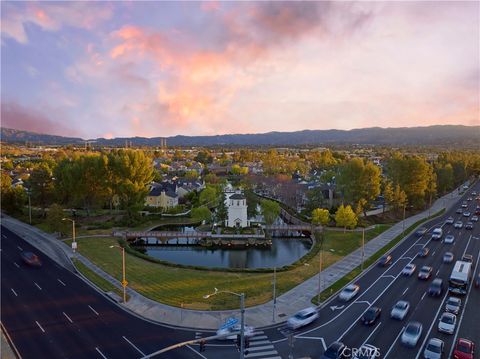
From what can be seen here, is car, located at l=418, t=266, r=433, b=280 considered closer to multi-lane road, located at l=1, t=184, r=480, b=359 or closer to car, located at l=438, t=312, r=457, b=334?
multi-lane road, located at l=1, t=184, r=480, b=359

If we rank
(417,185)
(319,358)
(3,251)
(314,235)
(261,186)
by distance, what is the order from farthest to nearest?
(261,186) < (417,185) < (314,235) < (3,251) < (319,358)

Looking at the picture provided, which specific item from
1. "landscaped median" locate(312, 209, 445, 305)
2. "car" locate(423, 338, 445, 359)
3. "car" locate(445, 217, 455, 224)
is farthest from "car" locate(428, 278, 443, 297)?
"car" locate(445, 217, 455, 224)

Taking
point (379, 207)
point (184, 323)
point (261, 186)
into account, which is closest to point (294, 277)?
point (184, 323)

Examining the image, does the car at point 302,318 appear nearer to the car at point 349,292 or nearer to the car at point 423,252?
the car at point 349,292

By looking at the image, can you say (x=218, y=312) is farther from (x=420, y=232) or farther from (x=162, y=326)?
(x=420, y=232)

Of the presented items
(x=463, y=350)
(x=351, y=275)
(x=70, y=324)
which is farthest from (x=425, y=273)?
(x=70, y=324)

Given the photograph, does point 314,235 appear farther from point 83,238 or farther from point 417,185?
point 83,238
